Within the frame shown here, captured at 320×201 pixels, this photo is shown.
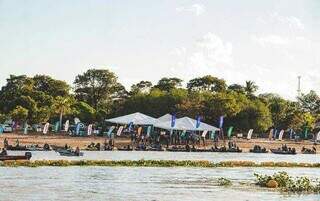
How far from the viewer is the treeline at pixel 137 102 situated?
108 m

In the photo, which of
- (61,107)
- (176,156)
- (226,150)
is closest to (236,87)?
(61,107)

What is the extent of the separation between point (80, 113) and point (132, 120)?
107 ft

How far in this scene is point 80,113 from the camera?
390 feet

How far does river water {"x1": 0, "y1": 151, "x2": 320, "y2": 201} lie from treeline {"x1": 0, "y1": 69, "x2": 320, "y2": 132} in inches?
2043

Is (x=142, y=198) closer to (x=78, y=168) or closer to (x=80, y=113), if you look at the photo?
(x=78, y=168)

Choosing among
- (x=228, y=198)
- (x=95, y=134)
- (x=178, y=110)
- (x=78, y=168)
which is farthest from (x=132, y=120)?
(x=228, y=198)

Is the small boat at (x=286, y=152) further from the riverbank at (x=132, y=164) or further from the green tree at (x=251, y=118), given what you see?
the riverbank at (x=132, y=164)

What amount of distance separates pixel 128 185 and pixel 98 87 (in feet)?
337

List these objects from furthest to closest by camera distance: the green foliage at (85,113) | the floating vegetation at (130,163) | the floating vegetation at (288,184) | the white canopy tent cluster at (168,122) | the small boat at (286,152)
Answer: the green foliage at (85,113) < the small boat at (286,152) < the white canopy tent cluster at (168,122) < the floating vegetation at (130,163) < the floating vegetation at (288,184)

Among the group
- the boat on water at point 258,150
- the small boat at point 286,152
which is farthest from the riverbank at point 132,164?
the boat on water at point 258,150

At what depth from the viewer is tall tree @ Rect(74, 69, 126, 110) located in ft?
472

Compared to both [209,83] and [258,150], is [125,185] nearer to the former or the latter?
[258,150]

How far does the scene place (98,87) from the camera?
5694 inches

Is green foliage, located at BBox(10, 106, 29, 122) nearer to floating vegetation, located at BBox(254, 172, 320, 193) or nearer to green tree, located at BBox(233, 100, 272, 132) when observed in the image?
green tree, located at BBox(233, 100, 272, 132)
